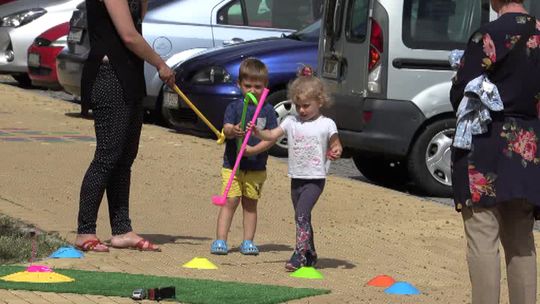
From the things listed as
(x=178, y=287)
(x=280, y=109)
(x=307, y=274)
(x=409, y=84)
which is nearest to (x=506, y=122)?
(x=178, y=287)

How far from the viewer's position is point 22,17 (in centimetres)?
2178

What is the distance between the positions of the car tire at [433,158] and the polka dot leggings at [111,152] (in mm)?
3785

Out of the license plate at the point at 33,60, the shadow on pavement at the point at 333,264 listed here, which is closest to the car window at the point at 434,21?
the shadow on pavement at the point at 333,264

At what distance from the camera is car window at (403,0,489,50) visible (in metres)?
12.1

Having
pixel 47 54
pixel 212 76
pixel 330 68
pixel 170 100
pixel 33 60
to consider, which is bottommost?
pixel 33 60

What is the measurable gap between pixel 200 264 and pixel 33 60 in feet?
40.2

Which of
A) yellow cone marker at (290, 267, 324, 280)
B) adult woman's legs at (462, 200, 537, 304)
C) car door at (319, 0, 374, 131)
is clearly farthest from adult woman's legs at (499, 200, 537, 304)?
car door at (319, 0, 374, 131)

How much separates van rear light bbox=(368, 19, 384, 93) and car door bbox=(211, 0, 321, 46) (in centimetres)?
474

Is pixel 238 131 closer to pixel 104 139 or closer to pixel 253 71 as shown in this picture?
pixel 253 71

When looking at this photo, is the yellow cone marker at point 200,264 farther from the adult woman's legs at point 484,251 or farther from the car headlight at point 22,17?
the car headlight at point 22,17

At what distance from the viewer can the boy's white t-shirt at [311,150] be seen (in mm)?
8523

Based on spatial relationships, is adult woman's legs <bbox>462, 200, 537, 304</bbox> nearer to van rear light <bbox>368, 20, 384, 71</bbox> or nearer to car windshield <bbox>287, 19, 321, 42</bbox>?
van rear light <bbox>368, 20, 384, 71</bbox>

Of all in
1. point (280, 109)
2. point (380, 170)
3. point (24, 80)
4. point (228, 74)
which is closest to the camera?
point (380, 170)

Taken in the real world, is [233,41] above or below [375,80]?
below
